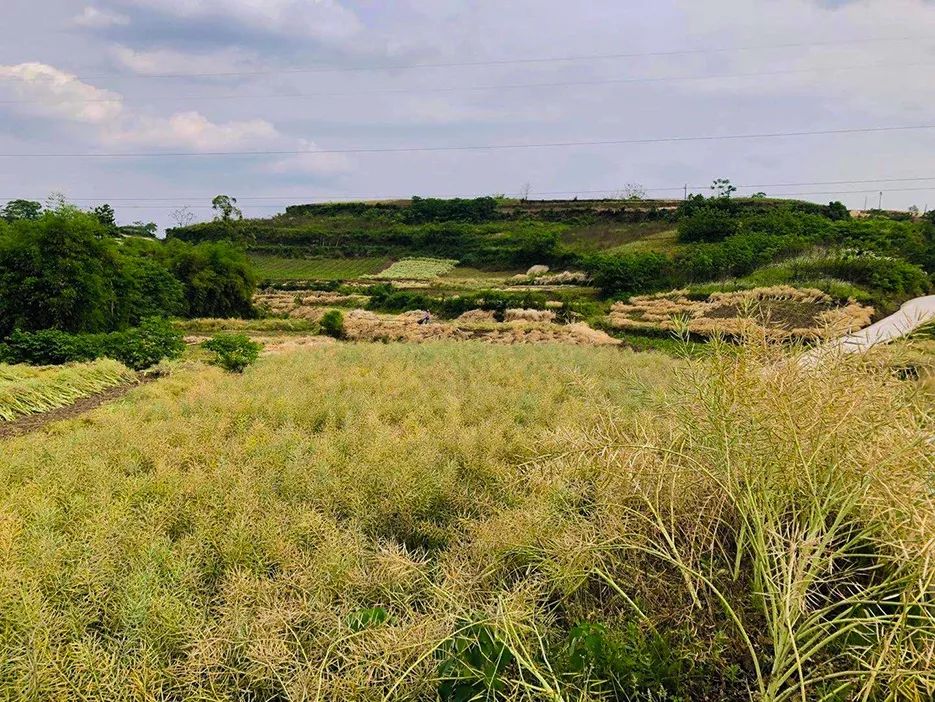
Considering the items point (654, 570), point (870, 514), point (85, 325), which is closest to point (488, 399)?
point (654, 570)

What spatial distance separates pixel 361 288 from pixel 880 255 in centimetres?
3020

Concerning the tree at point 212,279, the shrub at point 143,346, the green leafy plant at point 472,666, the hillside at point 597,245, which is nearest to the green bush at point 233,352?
the shrub at point 143,346

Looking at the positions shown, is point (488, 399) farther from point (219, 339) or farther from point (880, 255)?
point (880, 255)

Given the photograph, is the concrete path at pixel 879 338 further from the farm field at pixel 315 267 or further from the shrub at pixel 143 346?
the farm field at pixel 315 267

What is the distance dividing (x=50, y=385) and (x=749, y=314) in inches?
A: 439

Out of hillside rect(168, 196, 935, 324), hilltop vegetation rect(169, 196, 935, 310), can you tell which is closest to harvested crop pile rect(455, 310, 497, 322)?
hillside rect(168, 196, 935, 324)

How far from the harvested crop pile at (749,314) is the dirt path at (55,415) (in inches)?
310

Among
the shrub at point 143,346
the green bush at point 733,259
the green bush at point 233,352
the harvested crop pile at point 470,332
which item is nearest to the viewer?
the green bush at point 233,352

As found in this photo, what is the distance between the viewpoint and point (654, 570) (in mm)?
2135

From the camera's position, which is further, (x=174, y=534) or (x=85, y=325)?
(x=85, y=325)

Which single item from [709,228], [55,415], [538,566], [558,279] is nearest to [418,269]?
[558,279]

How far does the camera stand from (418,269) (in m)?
49.3

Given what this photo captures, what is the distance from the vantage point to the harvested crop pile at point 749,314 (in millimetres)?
2438

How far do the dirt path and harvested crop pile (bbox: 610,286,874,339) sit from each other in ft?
25.9
